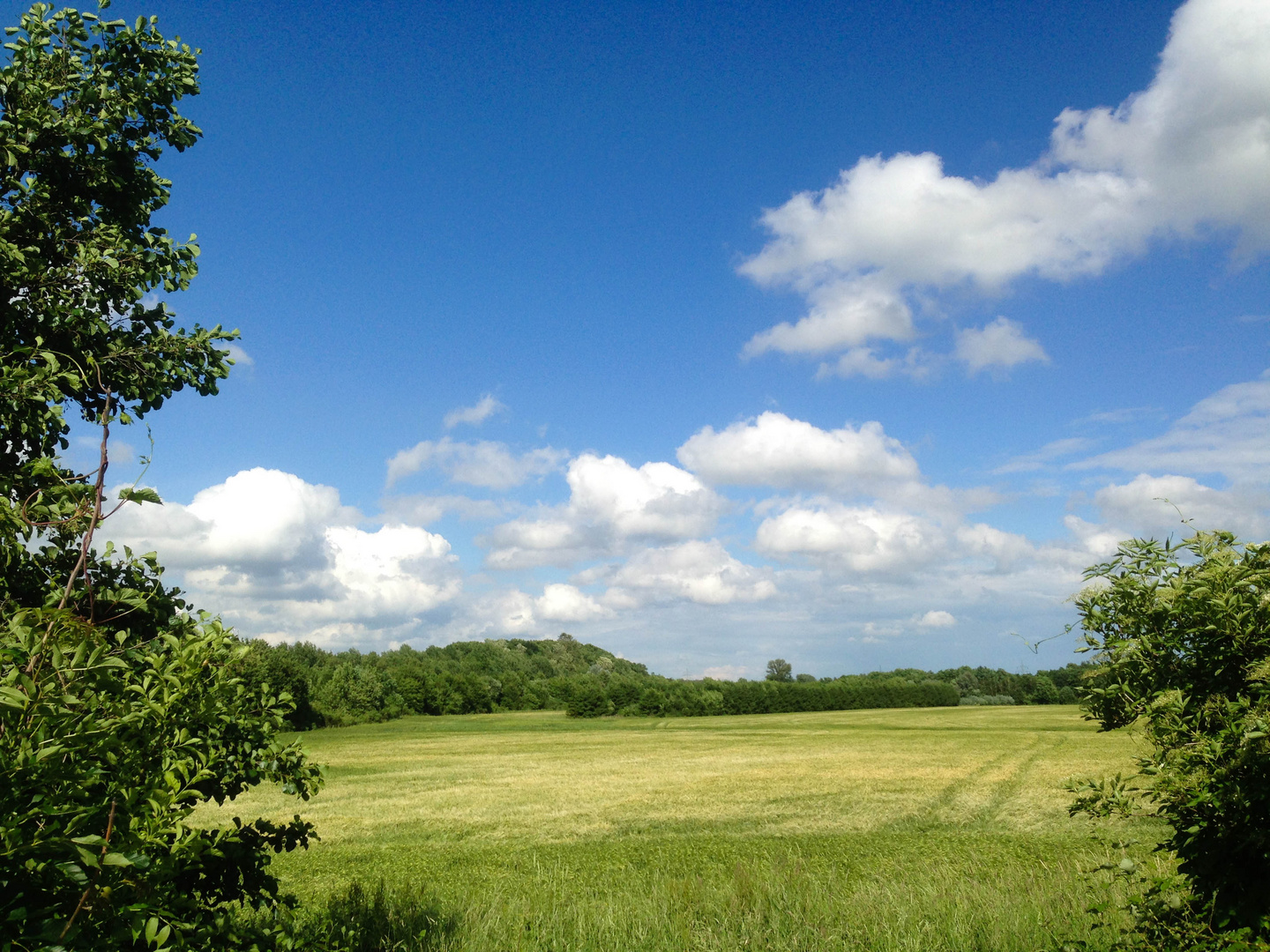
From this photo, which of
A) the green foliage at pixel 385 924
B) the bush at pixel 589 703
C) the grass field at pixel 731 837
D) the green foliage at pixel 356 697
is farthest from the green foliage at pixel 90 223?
the bush at pixel 589 703

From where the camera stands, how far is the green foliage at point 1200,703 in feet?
12.0

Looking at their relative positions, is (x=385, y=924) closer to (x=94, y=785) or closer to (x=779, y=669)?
(x=94, y=785)

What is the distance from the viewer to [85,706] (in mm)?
2590

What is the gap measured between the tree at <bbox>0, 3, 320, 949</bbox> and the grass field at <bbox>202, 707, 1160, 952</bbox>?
12.1ft

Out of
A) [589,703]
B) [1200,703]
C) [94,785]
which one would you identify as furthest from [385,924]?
[589,703]

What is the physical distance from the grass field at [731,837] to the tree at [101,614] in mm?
3695

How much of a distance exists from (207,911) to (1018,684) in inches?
4756

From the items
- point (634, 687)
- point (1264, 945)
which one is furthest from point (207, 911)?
point (634, 687)

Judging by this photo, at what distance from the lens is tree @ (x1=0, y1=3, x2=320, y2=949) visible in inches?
90.6

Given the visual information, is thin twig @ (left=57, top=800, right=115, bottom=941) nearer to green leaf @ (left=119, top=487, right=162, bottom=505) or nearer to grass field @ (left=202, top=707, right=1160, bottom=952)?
green leaf @ (left=119, top=487, right=162, bottom=505)

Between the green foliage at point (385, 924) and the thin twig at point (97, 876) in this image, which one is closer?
the thin twig at point (97, 876)

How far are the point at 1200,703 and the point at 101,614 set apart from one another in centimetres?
628

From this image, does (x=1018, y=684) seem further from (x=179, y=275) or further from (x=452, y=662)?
(x=179, y=275)

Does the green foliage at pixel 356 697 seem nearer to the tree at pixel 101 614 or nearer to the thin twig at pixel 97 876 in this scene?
the tree at pixel 101 614
